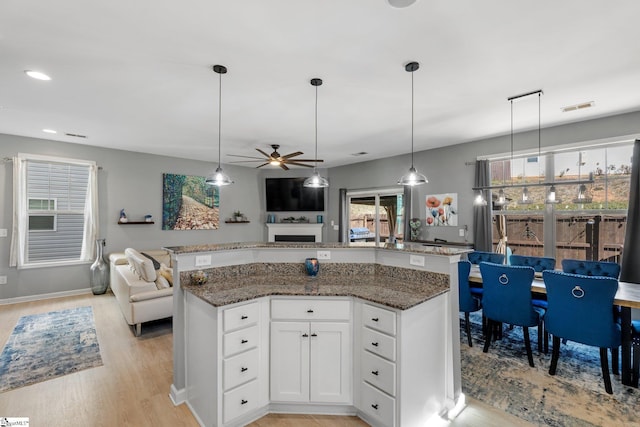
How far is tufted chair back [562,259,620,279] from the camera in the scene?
3.25m

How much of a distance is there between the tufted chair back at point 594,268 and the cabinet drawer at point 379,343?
300cm

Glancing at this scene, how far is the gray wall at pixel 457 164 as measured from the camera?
12.8 ft

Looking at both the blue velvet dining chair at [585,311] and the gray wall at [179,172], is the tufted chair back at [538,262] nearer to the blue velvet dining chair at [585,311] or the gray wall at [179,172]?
the gray wall at [179,172]

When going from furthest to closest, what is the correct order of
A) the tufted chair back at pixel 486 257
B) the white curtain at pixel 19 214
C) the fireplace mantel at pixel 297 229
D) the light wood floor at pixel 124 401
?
the fireplace mantel at pixel 297 229
the white curtain at pixel 19 214
the tufted chair back at pixel 486 257
the light wood floor at pixel 124 401

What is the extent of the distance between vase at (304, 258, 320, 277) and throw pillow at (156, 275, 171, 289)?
2.37 metres

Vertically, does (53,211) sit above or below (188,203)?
below

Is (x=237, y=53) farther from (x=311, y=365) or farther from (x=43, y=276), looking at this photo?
(x=43, y=276)

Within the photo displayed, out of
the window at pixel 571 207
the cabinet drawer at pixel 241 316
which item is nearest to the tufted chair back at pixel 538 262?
the window at pixel 571 207

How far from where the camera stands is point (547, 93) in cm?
312

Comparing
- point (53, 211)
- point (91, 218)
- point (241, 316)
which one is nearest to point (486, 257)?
point (241, 316)

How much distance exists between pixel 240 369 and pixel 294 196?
593cm

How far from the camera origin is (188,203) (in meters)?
6.62

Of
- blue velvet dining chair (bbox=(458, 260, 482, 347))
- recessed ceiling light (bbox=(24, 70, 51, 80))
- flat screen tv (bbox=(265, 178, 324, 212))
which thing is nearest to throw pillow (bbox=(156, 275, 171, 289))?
recessed ceiling light (bbox=(24, 70, 51, 80))

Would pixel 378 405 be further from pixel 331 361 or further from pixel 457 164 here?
pixel 457 164
